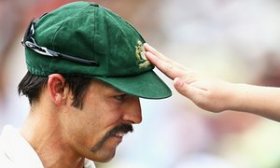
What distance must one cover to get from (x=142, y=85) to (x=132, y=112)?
0.08m

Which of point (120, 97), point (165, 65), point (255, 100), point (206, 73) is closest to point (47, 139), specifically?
point (120, 97)

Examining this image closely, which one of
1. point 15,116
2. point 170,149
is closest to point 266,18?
point 170,149

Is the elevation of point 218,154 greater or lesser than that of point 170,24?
lesser

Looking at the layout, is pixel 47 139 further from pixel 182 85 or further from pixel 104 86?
pixel 182 85

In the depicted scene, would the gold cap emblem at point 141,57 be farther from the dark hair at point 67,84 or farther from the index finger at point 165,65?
the dark hair at point 67,84

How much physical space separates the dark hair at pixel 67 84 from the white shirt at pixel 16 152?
11 cm

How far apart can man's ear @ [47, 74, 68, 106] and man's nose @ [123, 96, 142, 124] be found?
0.50ft

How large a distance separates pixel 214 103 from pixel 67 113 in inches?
14.0

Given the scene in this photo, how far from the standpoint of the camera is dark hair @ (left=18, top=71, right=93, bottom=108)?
2176mm

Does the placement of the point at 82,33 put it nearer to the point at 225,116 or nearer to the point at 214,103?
the point at 214,103

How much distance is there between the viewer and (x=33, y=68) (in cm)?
223

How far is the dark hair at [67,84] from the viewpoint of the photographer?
2.18m

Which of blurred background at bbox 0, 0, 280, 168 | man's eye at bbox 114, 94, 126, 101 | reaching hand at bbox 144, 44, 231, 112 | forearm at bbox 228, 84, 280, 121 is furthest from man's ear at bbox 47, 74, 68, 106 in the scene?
blurred background at bbox 0, 0, 280, 168

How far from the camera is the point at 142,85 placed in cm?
216
